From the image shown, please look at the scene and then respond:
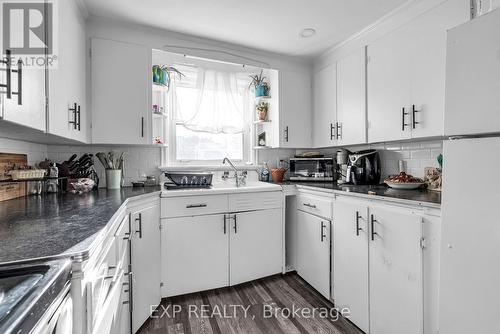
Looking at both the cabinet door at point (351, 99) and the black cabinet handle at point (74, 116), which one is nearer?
the black cabinet handle at point (74, 116)

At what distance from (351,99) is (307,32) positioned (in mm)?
752

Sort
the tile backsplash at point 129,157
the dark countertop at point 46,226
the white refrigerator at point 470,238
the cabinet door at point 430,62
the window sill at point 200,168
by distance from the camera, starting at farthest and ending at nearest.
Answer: the window sill at point 200,168 < the tile backsplash at point 129,157 < the cabinet door at point 430,62 < the white refrigerator at point 470,238 < the dark countertop at point 46,226

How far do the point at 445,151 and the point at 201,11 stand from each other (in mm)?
1909

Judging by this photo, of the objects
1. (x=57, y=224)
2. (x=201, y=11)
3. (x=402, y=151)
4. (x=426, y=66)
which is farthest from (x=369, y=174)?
(x=57, y=224)

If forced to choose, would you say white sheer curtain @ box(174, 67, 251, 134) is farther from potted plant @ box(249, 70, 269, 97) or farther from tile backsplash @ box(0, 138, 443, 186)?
tile backsplash @ box(0, 138, 443, 186)

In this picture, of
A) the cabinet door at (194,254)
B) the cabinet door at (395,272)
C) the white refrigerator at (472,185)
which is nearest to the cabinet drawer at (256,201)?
the cabinet door at (194,254)

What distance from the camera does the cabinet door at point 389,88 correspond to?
1.83 metres

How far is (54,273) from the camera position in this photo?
0.53 metres

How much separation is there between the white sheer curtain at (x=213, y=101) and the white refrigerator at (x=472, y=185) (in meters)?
2.13

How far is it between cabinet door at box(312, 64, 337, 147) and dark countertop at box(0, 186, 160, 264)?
6.92 ft

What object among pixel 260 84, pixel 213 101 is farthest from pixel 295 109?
pixel 213 101

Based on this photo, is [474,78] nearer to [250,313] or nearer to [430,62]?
[430,62]

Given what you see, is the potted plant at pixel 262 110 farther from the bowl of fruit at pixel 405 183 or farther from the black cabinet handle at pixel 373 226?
the black cabinet handle at pixel 373 226

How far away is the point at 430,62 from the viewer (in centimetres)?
166
